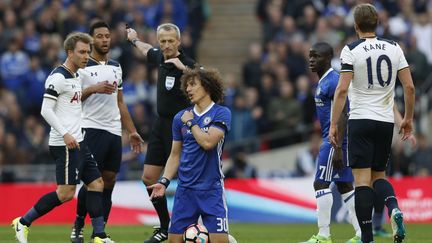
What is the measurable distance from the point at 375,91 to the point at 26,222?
4.49 metres

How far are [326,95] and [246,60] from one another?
537 inches

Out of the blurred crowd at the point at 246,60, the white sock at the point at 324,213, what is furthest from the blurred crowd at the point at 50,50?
the white sock at the point at 324,213

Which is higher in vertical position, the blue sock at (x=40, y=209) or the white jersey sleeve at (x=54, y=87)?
the white jersey sleeve at (x=54, y=87)

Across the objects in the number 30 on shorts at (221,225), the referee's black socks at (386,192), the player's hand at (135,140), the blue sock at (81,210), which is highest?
the player's hand at (135,140)

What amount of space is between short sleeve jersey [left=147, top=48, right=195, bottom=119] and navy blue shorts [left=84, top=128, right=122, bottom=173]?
0.75 meters

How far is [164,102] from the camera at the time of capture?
1384cm

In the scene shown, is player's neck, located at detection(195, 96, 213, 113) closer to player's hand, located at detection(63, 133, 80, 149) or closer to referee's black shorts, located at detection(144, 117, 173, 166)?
player's hand, located at detection(63, 133, 80, 149)

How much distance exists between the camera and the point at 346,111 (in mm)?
13281

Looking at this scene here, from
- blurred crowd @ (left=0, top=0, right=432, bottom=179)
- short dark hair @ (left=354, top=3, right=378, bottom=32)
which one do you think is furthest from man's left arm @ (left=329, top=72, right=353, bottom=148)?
blurred crowd @ (left=0, top=0, right=432, bottom=179)

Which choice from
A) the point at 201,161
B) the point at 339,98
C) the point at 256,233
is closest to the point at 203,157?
the point at 201,161

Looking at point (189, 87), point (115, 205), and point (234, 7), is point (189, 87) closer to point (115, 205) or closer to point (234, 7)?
point (115, 205)

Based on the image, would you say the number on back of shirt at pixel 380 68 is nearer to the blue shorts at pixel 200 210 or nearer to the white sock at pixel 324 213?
the white sock at pixel 324 213

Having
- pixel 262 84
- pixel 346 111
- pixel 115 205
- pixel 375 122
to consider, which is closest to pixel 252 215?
pixel 115 205

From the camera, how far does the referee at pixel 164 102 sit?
1363 centimetres
